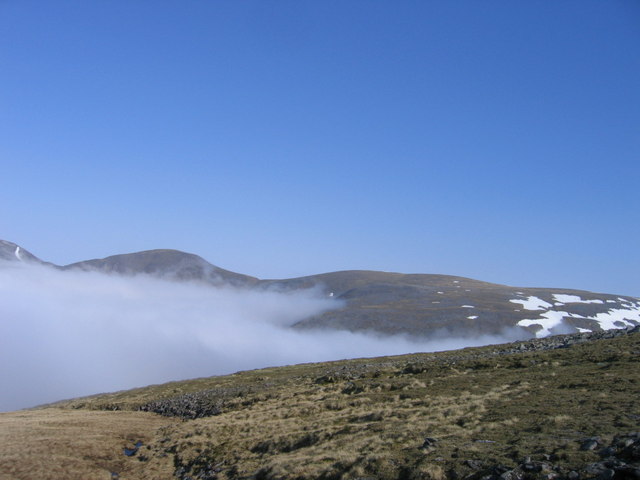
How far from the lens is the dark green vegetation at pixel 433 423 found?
19.0 metres

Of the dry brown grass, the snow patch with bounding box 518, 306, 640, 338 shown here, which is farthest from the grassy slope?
the snow patch with bounding box 518, 306, 640, 338

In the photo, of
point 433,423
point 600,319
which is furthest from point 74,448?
point 600,319

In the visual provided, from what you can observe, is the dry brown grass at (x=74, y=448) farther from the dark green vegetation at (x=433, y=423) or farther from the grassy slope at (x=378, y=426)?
the dark green vegetation at (x=433, y=423)

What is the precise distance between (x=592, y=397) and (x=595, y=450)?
9878 millimetres

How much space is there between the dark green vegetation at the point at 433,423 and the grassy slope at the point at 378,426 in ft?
0.31

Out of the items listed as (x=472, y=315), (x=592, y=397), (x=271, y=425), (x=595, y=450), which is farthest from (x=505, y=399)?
(x=472, y=315)

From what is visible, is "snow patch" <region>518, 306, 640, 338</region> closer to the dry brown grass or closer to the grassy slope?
the grassy slope

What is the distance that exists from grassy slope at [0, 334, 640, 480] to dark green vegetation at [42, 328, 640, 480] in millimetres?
95

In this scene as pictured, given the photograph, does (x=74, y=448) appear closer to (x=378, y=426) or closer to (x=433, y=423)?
(x=378, y=426)

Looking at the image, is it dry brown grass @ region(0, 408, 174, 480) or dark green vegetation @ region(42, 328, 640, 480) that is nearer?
dark green vegetation @ region(42, 328, 640, 480)

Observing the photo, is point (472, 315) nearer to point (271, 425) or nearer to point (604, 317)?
point (604, 317)

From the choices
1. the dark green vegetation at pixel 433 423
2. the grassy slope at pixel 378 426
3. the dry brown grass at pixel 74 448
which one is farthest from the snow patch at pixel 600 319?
the dry brown grass at pixel 74 448

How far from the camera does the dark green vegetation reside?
19.0 metres

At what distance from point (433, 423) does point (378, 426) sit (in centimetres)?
330
